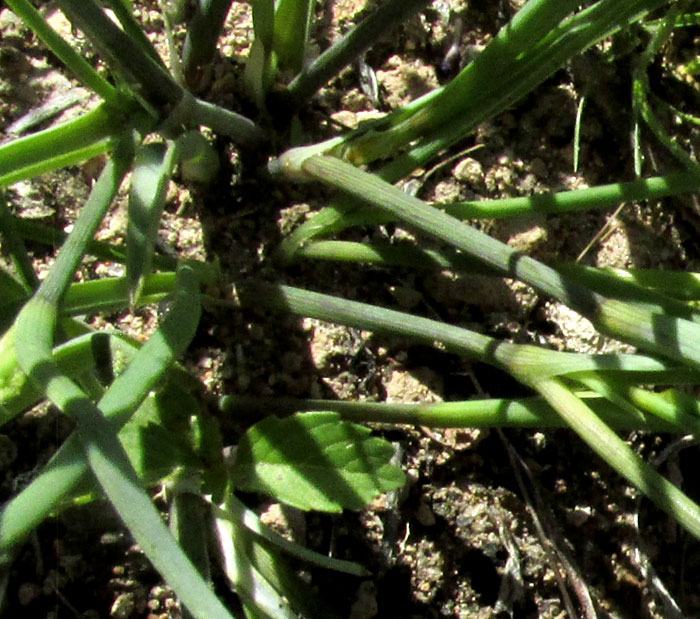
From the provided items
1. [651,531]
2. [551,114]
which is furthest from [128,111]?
[651,531]

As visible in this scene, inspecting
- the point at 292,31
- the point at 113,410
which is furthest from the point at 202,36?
the point at 113,410

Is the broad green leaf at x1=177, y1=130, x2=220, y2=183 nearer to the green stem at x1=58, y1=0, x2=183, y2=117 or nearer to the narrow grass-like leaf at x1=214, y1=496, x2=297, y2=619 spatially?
the green stem at x1=58, y1=0, x2=183, y2=117

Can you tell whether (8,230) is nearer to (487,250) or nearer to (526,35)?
(487,250)

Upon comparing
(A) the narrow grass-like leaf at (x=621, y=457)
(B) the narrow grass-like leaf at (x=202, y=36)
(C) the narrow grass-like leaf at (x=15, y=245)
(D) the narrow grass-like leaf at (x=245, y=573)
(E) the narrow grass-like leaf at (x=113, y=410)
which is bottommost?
(A) the narrow grass-like leaf at (x=621, y=457)

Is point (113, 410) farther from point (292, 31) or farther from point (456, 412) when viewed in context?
point (292, 31)

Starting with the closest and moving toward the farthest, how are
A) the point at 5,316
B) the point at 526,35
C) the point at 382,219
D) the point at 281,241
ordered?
the point at 5,316
the point at 526,35
the point at 382,219
the point at 281,241

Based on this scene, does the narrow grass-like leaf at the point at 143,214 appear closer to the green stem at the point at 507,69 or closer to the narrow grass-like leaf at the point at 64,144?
the narrow grass-like leaf at the point at 64,144

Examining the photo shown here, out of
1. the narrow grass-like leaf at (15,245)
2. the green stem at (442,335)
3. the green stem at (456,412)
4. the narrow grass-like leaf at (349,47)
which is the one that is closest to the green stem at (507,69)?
the narrow grass-like leaf at (349,47)
